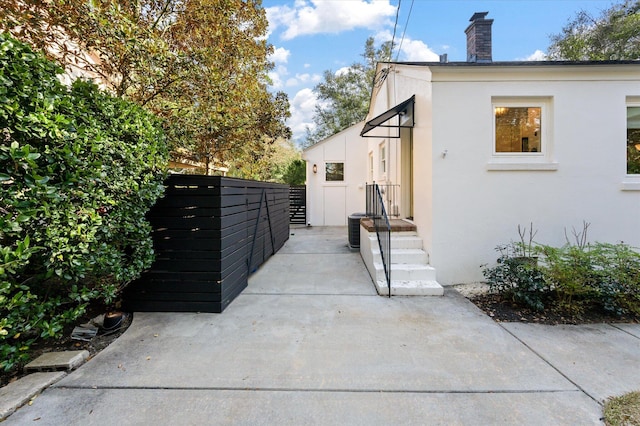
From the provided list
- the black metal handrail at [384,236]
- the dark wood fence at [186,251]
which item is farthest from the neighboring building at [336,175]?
the dark wood fence at [186,251]

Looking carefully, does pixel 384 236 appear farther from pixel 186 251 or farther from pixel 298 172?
pixel 298 172

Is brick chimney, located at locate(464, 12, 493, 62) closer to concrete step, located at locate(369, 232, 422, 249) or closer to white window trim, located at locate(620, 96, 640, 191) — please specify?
white window trim, located at locate(620, 96, 640, 191)

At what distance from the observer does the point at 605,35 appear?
13633 mm

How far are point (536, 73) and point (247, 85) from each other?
5327 millimetres

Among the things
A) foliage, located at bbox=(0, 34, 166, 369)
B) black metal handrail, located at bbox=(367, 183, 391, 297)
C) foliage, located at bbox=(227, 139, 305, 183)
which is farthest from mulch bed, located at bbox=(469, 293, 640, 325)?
foliage, located at bbox=(227, 139, 305, 183)

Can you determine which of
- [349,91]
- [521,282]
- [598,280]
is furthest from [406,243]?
[349,91]

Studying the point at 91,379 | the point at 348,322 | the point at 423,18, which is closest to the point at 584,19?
the point at 423,18

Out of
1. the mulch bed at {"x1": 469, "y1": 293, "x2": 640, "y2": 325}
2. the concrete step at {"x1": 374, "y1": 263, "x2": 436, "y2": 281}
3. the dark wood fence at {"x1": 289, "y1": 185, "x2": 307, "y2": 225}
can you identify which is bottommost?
the mulch bed at {"x1": 469, "y1": 293, "x2": 640, "y2": 325}

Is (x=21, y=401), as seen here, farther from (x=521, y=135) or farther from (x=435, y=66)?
(x=521, y=135)

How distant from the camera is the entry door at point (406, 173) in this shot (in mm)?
6758

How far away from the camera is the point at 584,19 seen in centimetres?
1440

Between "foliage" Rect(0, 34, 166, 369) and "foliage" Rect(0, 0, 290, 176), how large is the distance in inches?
50.6

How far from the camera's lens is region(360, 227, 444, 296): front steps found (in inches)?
169

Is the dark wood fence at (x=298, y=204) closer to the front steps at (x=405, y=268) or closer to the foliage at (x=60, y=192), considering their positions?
the front steps at (x=405, y=268)
